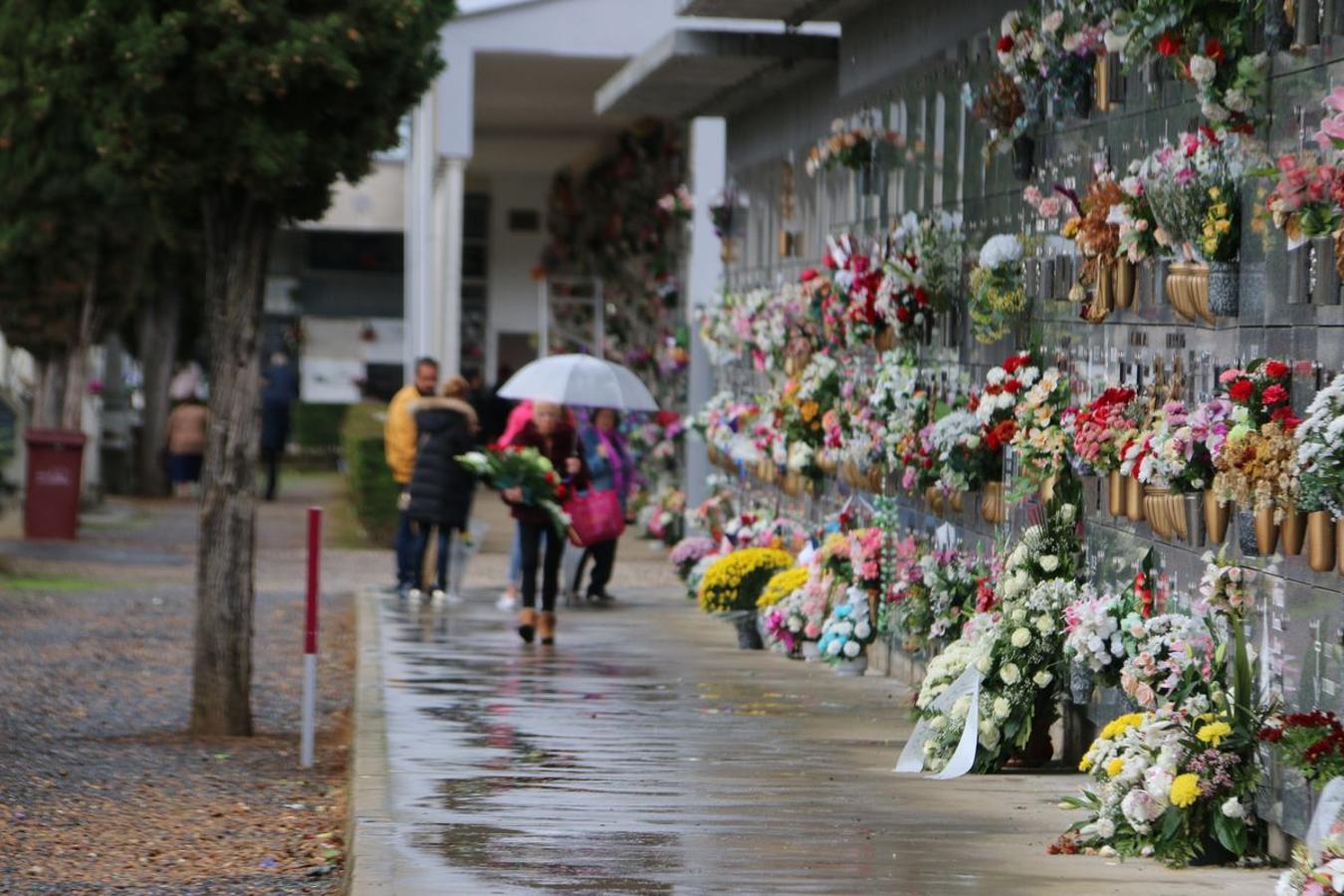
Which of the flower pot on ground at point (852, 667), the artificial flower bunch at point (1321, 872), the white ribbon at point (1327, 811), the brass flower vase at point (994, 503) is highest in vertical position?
the brass flower vase at point (994, 503)

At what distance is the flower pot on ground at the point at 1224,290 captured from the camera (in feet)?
23.3

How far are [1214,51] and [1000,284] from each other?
2796 mm

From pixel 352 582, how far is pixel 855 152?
7.90 meters

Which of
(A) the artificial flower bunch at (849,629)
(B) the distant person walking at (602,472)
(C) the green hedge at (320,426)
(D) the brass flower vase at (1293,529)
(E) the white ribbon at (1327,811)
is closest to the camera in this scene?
(E) the white ribbon at (1327,811)

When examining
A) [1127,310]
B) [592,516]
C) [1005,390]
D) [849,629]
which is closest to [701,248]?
[592,516]

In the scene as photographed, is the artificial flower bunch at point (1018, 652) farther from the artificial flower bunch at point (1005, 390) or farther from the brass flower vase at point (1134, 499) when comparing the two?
the brass flower vase at point (1134, 499)

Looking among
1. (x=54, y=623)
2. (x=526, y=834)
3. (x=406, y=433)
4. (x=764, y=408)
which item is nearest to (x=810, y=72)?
(x=764, y=408)

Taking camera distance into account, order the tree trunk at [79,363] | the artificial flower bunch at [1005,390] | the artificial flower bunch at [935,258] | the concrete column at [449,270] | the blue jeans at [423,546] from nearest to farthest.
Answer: the artificial flower bunch at [1005,390]
the artificial flower bunch at [935,258]
the blue jeans at [423,546]
the tree trunk at [79,363]
the concrete column at [449,270]

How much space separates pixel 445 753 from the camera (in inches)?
354

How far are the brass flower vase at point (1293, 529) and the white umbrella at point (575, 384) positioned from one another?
8609mm

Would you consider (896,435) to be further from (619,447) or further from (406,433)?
(406,433)

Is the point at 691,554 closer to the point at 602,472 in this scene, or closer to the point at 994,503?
the point at 602,472

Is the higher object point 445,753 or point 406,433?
point 406,433

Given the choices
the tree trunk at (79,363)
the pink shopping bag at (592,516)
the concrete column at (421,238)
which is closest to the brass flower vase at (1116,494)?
the pink shopping bag at (592,516)
